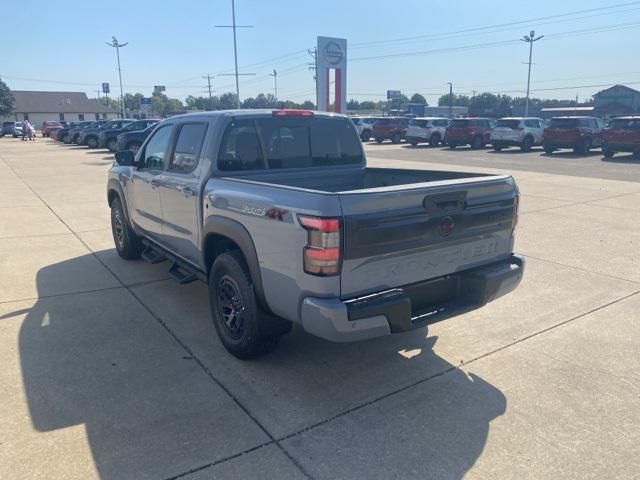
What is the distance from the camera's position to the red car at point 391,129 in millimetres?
34438

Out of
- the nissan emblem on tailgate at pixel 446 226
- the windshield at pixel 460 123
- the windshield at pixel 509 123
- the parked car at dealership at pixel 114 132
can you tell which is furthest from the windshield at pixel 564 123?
the nissan emblem on tailgate at pixel 446 226

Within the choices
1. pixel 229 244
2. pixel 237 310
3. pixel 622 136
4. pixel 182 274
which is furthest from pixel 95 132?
pixel 237 310

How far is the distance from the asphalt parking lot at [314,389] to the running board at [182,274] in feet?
1.09

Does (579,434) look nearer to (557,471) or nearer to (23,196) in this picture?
(557,471)

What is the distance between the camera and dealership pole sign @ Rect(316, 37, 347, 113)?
87.0ft

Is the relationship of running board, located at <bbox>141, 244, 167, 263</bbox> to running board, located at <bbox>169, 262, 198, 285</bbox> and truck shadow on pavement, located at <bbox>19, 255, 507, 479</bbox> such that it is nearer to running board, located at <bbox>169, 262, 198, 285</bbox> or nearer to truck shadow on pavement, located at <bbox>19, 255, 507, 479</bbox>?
running board, located at <bbox>169, 262, 198, 285</bbox>

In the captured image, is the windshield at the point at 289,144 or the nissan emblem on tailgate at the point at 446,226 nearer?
the nissan emblem on tailgate at the point at 446,226

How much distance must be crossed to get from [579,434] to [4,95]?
9621 cm

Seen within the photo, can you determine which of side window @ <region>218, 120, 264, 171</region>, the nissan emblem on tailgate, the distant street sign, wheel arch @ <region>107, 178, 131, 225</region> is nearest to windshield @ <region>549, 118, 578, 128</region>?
wheel arch @ <region>107, 178, 131, 225</region>

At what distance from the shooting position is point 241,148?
4453 mm

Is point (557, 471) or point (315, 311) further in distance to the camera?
point (315, 311)

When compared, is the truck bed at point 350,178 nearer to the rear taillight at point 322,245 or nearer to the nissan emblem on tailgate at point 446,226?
the nissan emblem on tailgate at point 446,226

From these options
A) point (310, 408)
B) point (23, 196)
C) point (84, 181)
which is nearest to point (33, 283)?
point (310, 408)

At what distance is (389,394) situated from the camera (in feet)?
11.6
